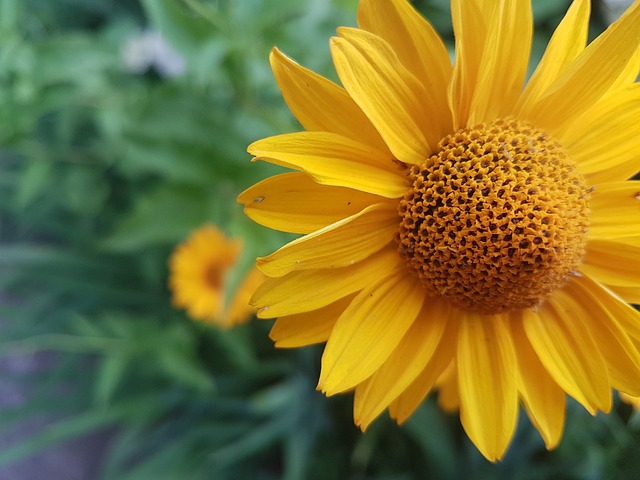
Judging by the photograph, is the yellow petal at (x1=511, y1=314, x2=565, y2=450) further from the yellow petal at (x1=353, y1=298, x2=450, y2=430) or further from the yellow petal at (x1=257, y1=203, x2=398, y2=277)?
the yellow petal at (x1=257, y1=203, x2=398, y2=277)

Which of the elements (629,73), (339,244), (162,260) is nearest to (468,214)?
(339,244)

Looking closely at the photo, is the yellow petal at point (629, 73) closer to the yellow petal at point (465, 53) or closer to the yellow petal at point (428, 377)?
the yellow petal at point (465, 53)

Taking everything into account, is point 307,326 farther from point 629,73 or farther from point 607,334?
point 629,73

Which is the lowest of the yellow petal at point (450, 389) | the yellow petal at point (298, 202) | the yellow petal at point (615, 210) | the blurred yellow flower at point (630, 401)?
the blurred yellow flower at point (630, 401)

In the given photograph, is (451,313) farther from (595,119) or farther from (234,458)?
(234,458)

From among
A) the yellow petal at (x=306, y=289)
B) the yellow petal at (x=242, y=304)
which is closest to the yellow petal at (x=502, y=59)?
the yellow petal at (x=306, y=289)

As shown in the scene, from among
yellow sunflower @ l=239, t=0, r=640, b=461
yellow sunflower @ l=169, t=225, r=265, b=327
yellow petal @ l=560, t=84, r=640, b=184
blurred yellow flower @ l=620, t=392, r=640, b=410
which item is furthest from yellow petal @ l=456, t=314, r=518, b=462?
yellow sunflower @ l=169, t=225, r=265, b=327

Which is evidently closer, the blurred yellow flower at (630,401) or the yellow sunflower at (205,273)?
the blurred yellow flower at (630,401)
